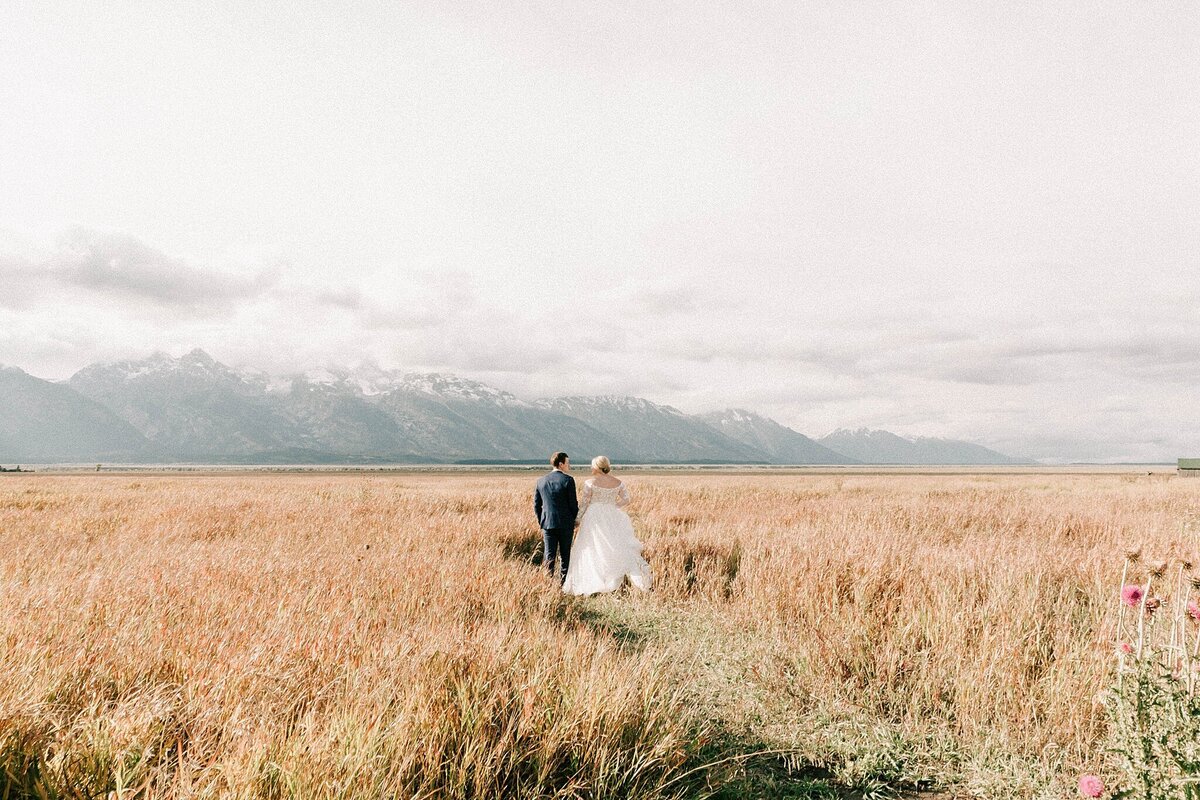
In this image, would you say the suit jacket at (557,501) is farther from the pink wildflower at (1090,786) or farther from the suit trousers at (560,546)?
the pink wildflower at (1090,786)

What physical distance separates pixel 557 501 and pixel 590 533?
0.78 m

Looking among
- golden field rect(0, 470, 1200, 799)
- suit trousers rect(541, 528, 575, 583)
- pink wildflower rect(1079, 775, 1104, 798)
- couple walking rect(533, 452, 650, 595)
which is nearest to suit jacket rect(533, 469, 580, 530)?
couple walking rect(533, 452, 650, 595)

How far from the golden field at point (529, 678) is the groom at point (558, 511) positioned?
5.83 ft

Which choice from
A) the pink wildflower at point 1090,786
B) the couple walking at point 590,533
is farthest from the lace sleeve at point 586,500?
the pink wildflower at point 1090,786

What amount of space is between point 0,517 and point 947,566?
67.1 ft

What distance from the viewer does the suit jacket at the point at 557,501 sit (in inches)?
396

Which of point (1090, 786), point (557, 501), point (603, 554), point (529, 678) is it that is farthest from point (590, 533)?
point (1090, 786)

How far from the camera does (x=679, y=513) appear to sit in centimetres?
1681

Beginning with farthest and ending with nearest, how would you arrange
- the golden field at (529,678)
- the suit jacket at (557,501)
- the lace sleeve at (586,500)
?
the lace sleeve at (586,500)
the suit jacket at (557,501)
the golden field at (529,678)

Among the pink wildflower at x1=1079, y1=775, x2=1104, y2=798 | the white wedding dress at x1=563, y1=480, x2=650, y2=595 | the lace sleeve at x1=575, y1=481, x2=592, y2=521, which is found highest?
the lace sleeve at x1=575, y1=481, x2=592, y2=521

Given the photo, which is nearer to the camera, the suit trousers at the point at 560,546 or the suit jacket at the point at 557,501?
the suit jacket at the point at 557,501

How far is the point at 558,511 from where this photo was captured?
10.1 metres

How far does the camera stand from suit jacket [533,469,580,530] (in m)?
10.1

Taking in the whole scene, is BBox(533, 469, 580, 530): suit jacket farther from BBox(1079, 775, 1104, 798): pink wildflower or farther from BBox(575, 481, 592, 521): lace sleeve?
BBox(1079, 775, 1104, 798): pink wildflower
